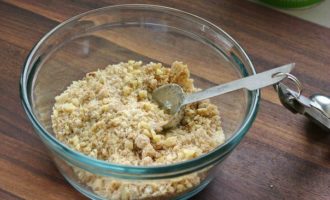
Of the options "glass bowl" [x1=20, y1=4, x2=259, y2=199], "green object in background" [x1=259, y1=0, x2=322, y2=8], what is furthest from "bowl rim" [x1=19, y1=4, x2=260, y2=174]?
"green object in background" [x1=259, y1=0, x2=322, y2=8]

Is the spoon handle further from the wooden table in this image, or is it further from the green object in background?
the green object in background

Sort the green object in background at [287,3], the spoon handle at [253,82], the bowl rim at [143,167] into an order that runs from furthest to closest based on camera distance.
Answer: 1. the green object in background at [287,3]
2. the spoon handle at [253,82]
3. the bowl rim at [143,167]

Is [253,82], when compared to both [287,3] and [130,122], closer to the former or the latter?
[130,122]

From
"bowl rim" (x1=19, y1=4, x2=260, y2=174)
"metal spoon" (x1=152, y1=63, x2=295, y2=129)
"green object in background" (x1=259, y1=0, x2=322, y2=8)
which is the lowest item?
"bowl rim" (x1=19, y1=4, x2=260, y2=174)

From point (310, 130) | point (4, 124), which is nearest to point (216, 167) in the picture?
point (310, 130)

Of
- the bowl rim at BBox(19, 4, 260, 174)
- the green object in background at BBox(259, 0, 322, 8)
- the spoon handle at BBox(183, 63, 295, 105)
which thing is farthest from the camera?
the green object in background at BBox(259, 0, 322, 8)

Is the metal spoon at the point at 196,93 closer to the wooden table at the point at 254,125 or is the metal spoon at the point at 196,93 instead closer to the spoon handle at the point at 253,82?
the spoon handle at the point at 253,82

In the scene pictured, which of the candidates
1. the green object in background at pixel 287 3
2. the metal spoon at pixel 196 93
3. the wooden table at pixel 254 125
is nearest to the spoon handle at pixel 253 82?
the metal spoon at pixel 196 93
